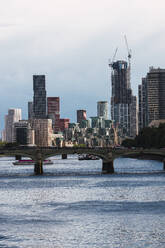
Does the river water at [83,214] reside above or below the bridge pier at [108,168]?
below

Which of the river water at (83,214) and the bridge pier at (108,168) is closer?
the river water at (83,214)

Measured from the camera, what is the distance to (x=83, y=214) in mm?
101125

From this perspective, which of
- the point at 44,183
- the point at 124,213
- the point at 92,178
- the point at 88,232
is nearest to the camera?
the point at 88,232

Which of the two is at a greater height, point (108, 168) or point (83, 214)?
point (108, 168)

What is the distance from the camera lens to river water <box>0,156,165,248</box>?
266ft

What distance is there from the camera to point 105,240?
3199 inches

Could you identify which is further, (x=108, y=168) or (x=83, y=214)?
(x=108, y=168)

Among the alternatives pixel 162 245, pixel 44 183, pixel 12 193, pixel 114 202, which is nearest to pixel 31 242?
pixel 162 245

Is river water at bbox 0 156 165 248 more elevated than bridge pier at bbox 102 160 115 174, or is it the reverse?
bridge pier at bbox 102 160 115 174

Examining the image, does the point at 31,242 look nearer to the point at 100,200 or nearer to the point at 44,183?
the point at 100,200

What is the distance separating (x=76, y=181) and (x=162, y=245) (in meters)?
88.1

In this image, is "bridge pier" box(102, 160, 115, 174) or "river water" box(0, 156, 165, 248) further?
"bridge pier" box(102, 160, 115, 174)

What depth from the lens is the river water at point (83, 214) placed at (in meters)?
81.1

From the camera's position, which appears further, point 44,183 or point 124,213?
point 44,183
